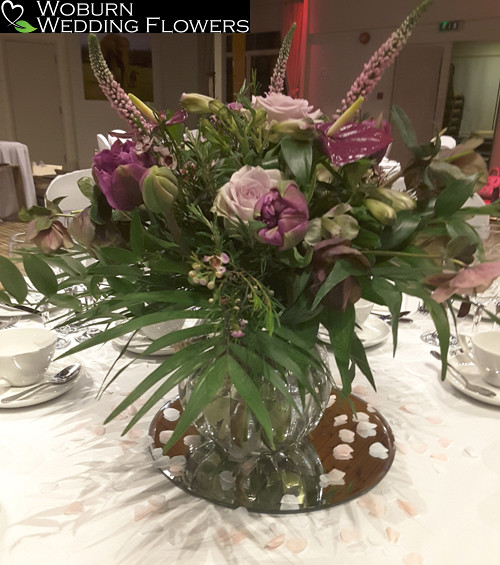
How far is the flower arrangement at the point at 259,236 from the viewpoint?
49cm

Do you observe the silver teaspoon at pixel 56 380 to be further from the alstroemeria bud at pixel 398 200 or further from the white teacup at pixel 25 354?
the alstroemeria bud at pixel 398 200

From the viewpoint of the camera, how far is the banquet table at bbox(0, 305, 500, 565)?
540 millimetres

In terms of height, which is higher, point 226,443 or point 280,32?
point 280,32

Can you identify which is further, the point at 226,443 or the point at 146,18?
the point at 146,18

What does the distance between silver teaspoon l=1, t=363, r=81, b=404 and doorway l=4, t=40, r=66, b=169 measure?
8447 millimetres

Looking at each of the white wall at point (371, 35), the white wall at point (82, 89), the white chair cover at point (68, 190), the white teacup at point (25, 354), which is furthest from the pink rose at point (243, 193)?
the white wall at point (82, 89)

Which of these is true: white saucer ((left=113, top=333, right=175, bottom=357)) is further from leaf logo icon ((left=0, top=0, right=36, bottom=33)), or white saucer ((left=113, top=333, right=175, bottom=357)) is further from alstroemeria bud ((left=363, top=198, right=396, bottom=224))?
leaf logo icon ((left=0, top=0, right=36, bottom=33))

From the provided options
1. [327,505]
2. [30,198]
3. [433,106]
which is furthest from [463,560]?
[433,106]

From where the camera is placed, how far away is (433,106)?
6.08 metres

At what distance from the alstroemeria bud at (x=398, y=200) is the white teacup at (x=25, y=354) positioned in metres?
0.59

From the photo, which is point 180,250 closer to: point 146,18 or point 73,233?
point 73,233

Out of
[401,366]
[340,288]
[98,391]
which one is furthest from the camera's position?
[401,366]

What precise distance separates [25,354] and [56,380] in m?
0.07

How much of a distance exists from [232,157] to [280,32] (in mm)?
7322
